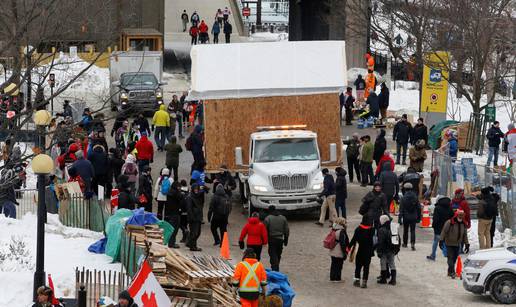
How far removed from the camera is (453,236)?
25109 mm

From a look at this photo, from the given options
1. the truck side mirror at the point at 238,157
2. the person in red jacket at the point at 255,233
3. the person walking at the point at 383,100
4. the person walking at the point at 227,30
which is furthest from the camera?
the person walking at the point at 227,30

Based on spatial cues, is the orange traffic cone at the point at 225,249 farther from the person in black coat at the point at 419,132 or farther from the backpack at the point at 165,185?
the person in black coat at the point at 419,132

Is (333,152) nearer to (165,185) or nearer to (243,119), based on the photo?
(243,119)

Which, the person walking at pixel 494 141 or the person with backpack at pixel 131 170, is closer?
the person with backpack at pixel 131 170

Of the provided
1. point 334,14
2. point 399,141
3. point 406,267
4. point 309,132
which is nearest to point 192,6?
point 334,14

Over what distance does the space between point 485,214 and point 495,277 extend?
3805mm

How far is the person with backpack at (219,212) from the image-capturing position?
89.5 feet

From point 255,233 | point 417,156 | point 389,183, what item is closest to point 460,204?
point 389,183

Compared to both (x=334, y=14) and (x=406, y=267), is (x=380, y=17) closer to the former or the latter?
(x=334, y=14)

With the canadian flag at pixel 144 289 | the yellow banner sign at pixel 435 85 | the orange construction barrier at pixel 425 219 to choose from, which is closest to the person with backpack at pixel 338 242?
the orange construction barrier at pixel 425 219

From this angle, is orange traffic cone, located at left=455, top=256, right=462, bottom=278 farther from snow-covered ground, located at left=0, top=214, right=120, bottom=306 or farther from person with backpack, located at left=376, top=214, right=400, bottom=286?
snow-covered ground, located at left=0, top=214, right=120, bottom=306

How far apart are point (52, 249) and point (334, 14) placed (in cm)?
3635

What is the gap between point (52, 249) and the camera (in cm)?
2420

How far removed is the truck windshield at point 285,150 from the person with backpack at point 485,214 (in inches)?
220
